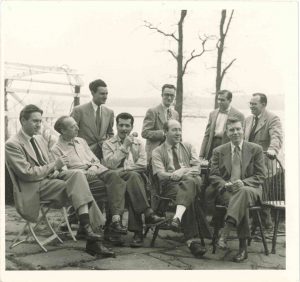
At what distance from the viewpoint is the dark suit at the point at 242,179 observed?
4.04m

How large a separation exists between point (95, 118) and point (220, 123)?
1470mm

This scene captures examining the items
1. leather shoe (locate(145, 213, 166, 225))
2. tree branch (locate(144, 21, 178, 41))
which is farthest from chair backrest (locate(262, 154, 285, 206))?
tree branch (locate(144, 21, 178, 41))

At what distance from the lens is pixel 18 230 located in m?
4.39

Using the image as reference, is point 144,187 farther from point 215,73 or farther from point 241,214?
point 215,73

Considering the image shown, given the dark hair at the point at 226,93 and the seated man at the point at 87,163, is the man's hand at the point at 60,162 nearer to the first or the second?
the seated man at the point at 87,163

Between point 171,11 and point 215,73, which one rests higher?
point 171,11

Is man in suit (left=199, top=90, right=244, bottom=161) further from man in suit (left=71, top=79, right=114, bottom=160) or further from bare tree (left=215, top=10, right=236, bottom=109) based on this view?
man in suit (left=71, top=79, right=114, bottom=160)

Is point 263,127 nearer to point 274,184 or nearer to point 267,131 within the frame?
point 267,131

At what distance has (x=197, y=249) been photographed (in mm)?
4031

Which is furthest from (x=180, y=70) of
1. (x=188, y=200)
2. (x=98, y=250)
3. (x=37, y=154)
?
(x=98, y=250)

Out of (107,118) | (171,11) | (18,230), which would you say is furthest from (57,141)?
(171,11)
